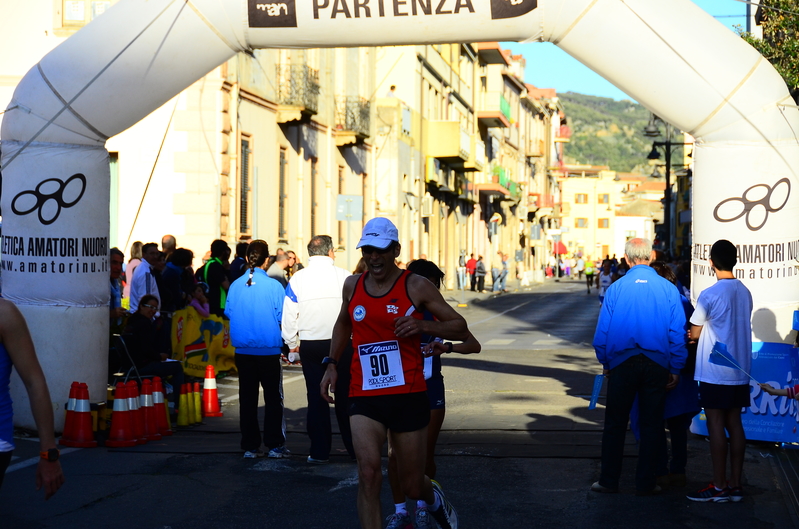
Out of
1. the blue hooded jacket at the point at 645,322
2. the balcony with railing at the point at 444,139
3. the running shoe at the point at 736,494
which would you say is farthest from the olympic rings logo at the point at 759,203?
the balcony with railing at the point at 444,139

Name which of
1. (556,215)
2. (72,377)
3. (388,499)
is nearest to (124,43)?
(72,377)

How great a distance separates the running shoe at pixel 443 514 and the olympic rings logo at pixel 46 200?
17.4 feet

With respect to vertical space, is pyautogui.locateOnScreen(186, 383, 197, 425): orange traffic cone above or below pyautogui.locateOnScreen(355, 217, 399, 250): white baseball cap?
below

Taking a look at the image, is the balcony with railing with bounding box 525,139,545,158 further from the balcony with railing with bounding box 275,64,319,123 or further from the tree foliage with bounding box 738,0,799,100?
the tree foliage with bounding box 738,0,799,100

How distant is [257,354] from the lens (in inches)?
366

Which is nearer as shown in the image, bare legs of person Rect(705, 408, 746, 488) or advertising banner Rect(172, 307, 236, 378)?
bare legs of person Rect(705, 408, 746, 488)

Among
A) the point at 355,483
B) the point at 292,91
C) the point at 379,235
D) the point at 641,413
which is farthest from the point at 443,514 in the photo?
the point at 292,91

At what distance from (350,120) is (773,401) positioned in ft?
78.1

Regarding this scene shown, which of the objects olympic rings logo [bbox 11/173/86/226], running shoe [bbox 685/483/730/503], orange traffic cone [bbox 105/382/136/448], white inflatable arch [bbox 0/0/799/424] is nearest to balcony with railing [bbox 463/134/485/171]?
white inflatable arch [bbox 0/0/799/424]

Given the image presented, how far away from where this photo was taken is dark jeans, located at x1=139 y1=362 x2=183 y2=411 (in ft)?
36.9

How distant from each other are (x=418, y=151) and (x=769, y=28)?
26121 millimetres

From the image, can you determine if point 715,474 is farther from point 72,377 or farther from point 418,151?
point 418,151

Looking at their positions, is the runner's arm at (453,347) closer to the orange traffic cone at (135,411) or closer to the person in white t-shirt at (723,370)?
the person in white t-shirt at (723,370)

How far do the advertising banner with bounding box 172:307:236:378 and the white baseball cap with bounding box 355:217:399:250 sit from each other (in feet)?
24.7
